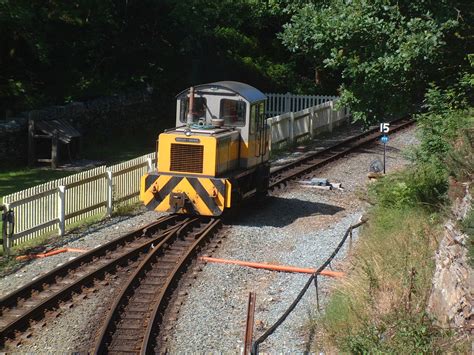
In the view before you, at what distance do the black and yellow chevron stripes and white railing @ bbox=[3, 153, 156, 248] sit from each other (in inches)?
57.1

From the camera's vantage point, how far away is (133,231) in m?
15.8

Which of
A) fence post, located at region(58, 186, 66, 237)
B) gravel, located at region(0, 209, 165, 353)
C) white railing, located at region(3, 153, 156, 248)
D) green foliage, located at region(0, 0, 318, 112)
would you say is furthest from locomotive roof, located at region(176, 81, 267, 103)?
green foliage, located at region(0, 0, 318, 112)

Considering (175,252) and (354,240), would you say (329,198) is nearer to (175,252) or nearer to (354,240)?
(354,240)

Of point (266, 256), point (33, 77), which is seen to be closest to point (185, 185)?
point (266, 256)

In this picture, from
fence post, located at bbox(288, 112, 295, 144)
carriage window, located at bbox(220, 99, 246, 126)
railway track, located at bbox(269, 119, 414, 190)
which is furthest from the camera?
fence post, located at bbox(288, 112, 295, 144)

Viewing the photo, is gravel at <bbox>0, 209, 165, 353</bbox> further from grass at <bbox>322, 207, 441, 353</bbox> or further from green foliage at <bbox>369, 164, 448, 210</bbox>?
green foliage at <bbox>369, 164, 448, 210</bbox>

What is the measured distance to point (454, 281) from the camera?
8844mm

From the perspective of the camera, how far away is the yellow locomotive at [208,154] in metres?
16.3

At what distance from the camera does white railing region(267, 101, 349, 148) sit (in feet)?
88.8

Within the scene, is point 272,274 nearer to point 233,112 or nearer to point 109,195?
point 233,112

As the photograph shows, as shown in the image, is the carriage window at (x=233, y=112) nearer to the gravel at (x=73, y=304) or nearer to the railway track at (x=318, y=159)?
the gravel at (x=73, y=304)

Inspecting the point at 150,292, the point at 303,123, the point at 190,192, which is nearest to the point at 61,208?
the point at 190,192

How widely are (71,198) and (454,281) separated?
985 cm

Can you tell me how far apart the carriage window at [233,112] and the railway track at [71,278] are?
2626 millimetres
